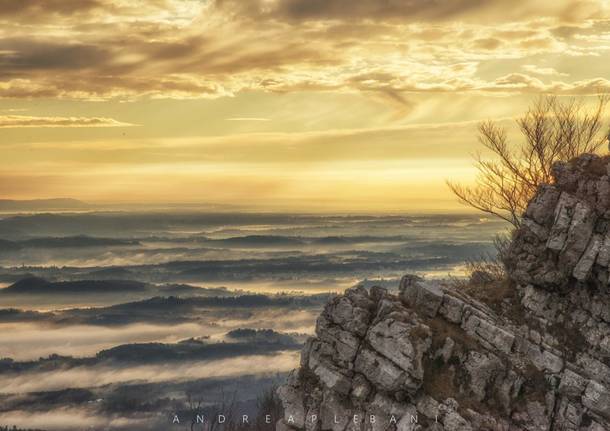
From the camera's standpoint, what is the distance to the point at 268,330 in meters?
161

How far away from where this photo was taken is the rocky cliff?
32312mm

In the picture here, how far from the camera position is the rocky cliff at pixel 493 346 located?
3231cm

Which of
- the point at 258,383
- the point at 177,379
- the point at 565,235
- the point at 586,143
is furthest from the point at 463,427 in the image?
the point at 177,379

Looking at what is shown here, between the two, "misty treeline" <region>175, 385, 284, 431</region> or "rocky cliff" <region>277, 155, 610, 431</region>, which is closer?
"rocky cliff" <region>277, 155, 610, 431</region>

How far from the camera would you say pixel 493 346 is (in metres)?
34.0

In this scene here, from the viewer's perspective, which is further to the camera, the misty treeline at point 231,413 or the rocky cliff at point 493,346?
the misty treeline at point 231,413

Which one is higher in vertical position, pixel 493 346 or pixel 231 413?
pixel 493 346

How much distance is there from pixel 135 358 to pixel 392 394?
401 ft

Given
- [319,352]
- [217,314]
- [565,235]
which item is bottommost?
[217,314]

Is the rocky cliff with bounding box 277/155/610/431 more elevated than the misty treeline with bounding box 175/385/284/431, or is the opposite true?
the rocky cliff with bounding box 277/155/610/431

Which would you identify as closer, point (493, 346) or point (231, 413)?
point (493, 346)

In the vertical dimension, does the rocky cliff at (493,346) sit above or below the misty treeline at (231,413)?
above

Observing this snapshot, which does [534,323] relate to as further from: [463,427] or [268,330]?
[268,330]

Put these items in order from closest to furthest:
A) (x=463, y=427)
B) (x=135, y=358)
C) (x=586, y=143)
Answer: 1. (x=463, y=427)
2. (x=586, y=143)
3. (x=135, y=358)
